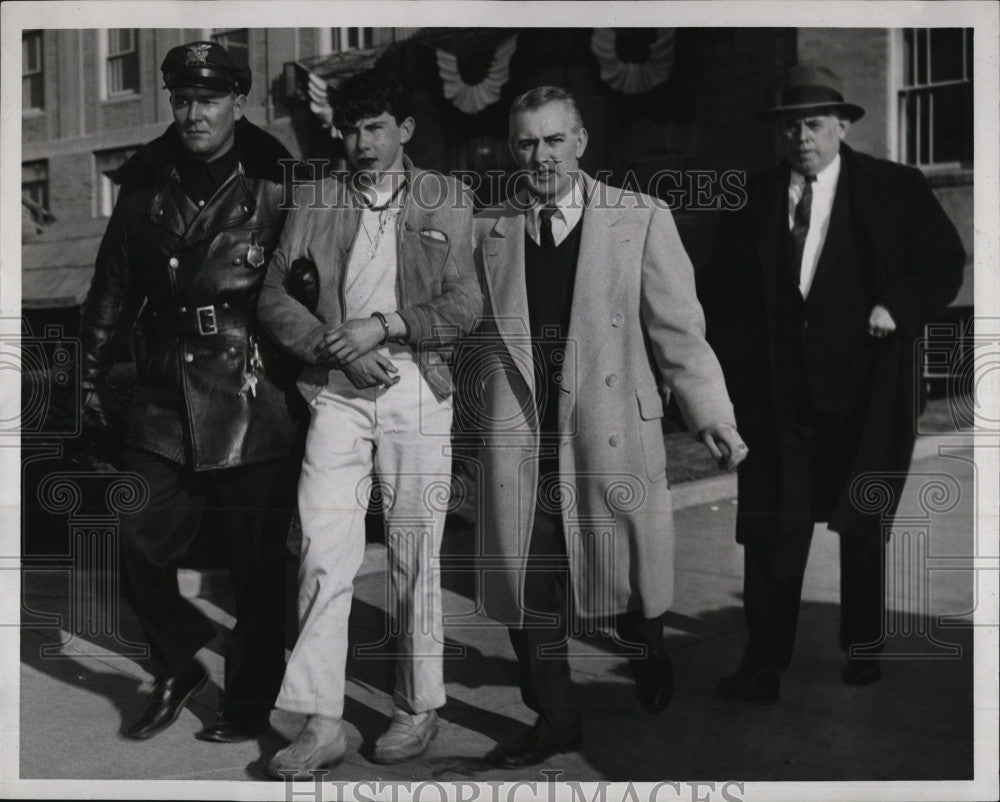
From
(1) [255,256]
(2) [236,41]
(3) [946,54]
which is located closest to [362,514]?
(1) [255,256]

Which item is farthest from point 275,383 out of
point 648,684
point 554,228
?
point 648,684

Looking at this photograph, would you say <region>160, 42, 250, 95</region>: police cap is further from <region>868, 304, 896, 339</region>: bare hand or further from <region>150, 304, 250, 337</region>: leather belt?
<region>868, 304, 896, 339</region>: bare hand

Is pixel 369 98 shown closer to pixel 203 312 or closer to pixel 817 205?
pixel 203 312

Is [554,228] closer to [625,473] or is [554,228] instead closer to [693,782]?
[625,473]

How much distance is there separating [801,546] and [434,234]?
1670 mm

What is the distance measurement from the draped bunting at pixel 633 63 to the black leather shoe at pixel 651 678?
1.98 m

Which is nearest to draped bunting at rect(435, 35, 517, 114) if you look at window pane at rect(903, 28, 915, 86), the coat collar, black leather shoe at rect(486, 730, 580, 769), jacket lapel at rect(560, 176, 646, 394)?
the coat collar

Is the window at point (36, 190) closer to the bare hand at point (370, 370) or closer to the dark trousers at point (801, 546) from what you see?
the bare hand at point (370, 370)

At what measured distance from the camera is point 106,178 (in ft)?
13.9

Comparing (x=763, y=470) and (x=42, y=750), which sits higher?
(x=763, y=470)

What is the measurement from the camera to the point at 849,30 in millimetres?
4047

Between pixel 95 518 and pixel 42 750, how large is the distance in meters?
0.86

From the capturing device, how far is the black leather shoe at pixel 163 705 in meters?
4.09

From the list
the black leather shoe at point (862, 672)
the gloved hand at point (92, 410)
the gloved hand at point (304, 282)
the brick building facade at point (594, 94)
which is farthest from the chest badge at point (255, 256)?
the black leather shoe at point (862, 672)
